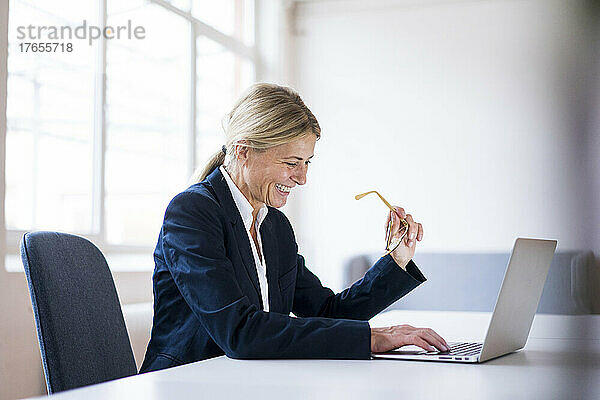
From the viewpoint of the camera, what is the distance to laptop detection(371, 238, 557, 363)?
94 cm

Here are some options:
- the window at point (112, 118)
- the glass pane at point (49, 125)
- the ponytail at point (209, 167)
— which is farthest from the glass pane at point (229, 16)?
the ponytail at point (209, 167)

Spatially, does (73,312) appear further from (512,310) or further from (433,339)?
(512,310)

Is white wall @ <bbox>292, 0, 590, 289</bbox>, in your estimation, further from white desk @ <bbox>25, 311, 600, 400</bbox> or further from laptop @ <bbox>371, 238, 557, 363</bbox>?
white desk @ <bbox>25, 311, 600, 400</bbox>

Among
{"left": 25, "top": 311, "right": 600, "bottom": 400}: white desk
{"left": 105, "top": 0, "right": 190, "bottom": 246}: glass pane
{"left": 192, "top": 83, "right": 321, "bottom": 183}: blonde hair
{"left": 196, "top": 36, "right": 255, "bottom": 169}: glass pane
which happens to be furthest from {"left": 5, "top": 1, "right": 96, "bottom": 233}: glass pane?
{"left": 25, "top": 311, "right": 600, "bottom": 400}: white desk

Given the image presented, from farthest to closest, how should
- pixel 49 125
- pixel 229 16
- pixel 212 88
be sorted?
1. pixel 229 16
2. pixel 212 88
3. pixel 49 125

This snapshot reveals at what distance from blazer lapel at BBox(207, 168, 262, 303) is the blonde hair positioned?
11 centimetres

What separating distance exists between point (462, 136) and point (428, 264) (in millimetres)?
664

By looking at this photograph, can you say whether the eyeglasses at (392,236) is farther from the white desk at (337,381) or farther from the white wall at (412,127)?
the white wall at (412,127)

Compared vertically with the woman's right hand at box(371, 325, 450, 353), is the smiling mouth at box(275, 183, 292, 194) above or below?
above

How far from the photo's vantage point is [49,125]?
7.07 ft

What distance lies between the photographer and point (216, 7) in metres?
3.33

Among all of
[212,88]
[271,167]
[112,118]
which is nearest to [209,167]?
[271,167]

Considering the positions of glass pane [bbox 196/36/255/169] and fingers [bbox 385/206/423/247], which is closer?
fingers [bbox 385/206/423/247]

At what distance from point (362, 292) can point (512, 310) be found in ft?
1.35
